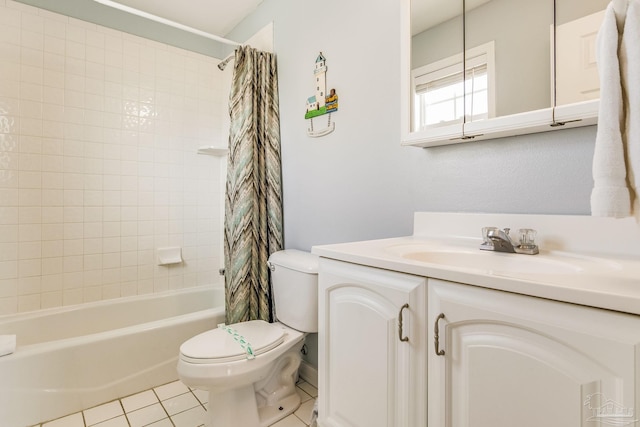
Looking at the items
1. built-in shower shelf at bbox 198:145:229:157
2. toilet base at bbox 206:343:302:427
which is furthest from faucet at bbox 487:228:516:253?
built-in shower shelf at bbox 198:145:229:157

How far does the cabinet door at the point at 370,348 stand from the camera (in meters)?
0.83

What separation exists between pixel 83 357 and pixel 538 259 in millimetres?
2082

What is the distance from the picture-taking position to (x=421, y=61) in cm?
A: 128

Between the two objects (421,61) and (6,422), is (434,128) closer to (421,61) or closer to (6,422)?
(421,61)

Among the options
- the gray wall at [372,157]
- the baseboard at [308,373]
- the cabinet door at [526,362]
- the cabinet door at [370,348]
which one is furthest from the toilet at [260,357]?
the cabinet door at [526,362]

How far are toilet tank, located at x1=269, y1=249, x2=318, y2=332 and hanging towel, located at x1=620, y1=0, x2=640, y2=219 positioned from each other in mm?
1140

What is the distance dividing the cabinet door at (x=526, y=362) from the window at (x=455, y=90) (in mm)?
694

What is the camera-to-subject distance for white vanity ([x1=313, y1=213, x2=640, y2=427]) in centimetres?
55

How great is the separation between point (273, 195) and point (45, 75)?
1.64 meters

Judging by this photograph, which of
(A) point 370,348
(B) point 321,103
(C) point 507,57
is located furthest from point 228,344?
(C) point 507,57

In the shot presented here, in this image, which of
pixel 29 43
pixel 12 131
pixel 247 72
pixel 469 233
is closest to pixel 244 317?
pixel 469 233

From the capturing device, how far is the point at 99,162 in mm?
2230

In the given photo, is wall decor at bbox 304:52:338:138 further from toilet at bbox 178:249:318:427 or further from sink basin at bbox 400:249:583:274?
sink basin at bbox 400:249:583:274

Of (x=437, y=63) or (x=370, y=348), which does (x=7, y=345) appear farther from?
(x=437, y=63)
